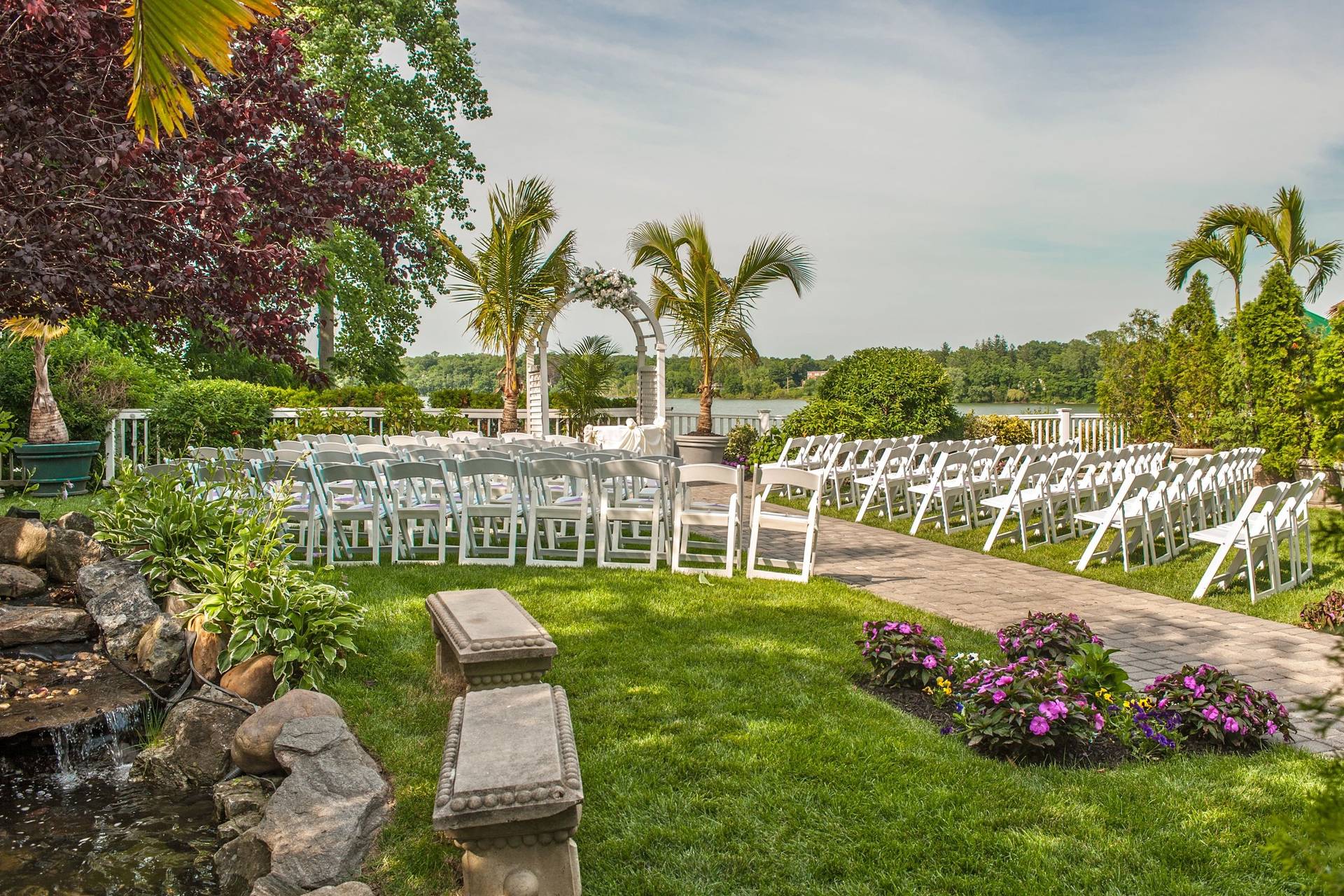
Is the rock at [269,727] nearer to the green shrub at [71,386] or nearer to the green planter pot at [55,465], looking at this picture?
the green planter pot at [55,465]

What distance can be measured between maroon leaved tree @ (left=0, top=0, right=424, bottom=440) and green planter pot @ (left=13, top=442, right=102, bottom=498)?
577 centimetres

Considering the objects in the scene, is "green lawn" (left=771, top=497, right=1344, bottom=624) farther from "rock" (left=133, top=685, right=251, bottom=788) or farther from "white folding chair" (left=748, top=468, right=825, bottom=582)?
"rock" (left=133, top=685, right=251, bottom=788)

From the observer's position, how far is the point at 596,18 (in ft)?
44.7

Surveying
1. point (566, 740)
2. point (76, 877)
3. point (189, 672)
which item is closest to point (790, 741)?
point (566, 740)

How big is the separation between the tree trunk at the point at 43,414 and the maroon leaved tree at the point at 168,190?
19.5ft

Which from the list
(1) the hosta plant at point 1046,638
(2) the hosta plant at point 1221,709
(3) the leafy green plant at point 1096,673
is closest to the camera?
(2) the hosta plant at point 1221,709

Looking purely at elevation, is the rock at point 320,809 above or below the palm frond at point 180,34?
below

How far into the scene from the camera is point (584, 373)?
17156 millimetres

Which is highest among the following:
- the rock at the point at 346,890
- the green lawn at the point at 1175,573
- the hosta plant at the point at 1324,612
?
the hosta plant at the point at 1324,612

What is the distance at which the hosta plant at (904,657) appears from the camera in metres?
4.38

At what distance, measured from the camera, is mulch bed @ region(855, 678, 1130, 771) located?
3.60 m

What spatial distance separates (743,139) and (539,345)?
5.36 m

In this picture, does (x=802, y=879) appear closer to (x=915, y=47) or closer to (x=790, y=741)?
(x=790, y=741)

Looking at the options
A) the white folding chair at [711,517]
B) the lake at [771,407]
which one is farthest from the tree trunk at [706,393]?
the white folding chair at [711,517]
